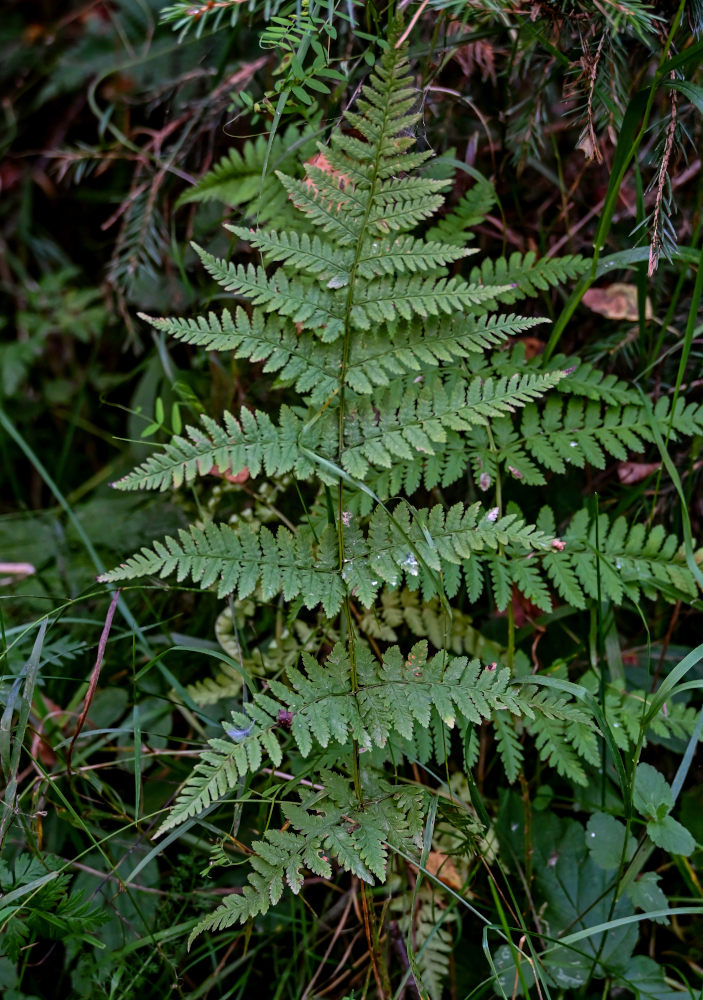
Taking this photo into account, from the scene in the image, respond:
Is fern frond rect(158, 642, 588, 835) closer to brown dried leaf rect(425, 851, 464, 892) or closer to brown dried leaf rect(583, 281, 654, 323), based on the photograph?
brown dried leaf rect(425, 851, 464, 892)

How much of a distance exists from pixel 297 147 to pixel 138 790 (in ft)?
5.12

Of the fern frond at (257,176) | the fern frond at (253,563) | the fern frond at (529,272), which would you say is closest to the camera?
the fern frond at (253,563)

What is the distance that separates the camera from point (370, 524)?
1.59m

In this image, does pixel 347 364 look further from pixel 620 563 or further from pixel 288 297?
pixel 620 563

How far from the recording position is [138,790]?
1.61 metres

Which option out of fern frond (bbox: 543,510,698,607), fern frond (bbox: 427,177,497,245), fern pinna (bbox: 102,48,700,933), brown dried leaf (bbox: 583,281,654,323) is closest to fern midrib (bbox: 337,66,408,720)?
fern pinna (bbox: 102,48,700,933)

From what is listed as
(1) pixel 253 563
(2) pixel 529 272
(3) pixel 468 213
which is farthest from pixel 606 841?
Result: (3) pixel 468 213

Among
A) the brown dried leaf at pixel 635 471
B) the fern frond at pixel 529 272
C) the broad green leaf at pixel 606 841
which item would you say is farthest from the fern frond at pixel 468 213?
the broad green leaf at pixel 606 841

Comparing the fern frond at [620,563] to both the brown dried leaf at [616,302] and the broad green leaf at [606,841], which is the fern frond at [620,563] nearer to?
the broad green leaf at [606,841]

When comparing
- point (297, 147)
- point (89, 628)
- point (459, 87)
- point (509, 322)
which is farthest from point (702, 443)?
point (89, 628)

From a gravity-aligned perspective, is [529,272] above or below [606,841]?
above

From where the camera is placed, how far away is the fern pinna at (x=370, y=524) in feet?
4.75

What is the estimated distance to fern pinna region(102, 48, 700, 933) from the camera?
1447 millimetres

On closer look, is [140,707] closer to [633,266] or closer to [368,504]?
[368,504]
